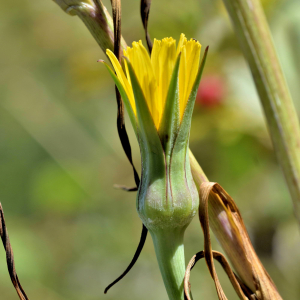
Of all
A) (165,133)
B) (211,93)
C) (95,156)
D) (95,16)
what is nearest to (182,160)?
(165,133)

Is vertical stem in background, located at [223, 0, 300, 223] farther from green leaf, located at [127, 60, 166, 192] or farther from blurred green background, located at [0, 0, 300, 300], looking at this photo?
blurred green background, located at [0, 0, 300, 300]

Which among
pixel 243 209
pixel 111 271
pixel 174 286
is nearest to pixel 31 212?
pixel 111 271

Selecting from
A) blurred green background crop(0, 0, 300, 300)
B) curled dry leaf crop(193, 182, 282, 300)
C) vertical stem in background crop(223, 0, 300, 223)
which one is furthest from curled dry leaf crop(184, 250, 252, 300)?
blurred green background crop(0, 0, 300, 300)

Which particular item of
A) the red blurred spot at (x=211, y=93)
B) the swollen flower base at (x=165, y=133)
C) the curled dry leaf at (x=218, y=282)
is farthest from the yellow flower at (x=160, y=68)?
the red blurred spot at (x=211, y=93)

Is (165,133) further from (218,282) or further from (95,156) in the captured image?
(95,156)

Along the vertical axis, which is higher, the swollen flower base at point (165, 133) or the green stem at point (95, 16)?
the green stem at point (95, 16)

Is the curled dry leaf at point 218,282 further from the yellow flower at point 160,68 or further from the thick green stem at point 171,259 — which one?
the yellow flower at point 160,68
